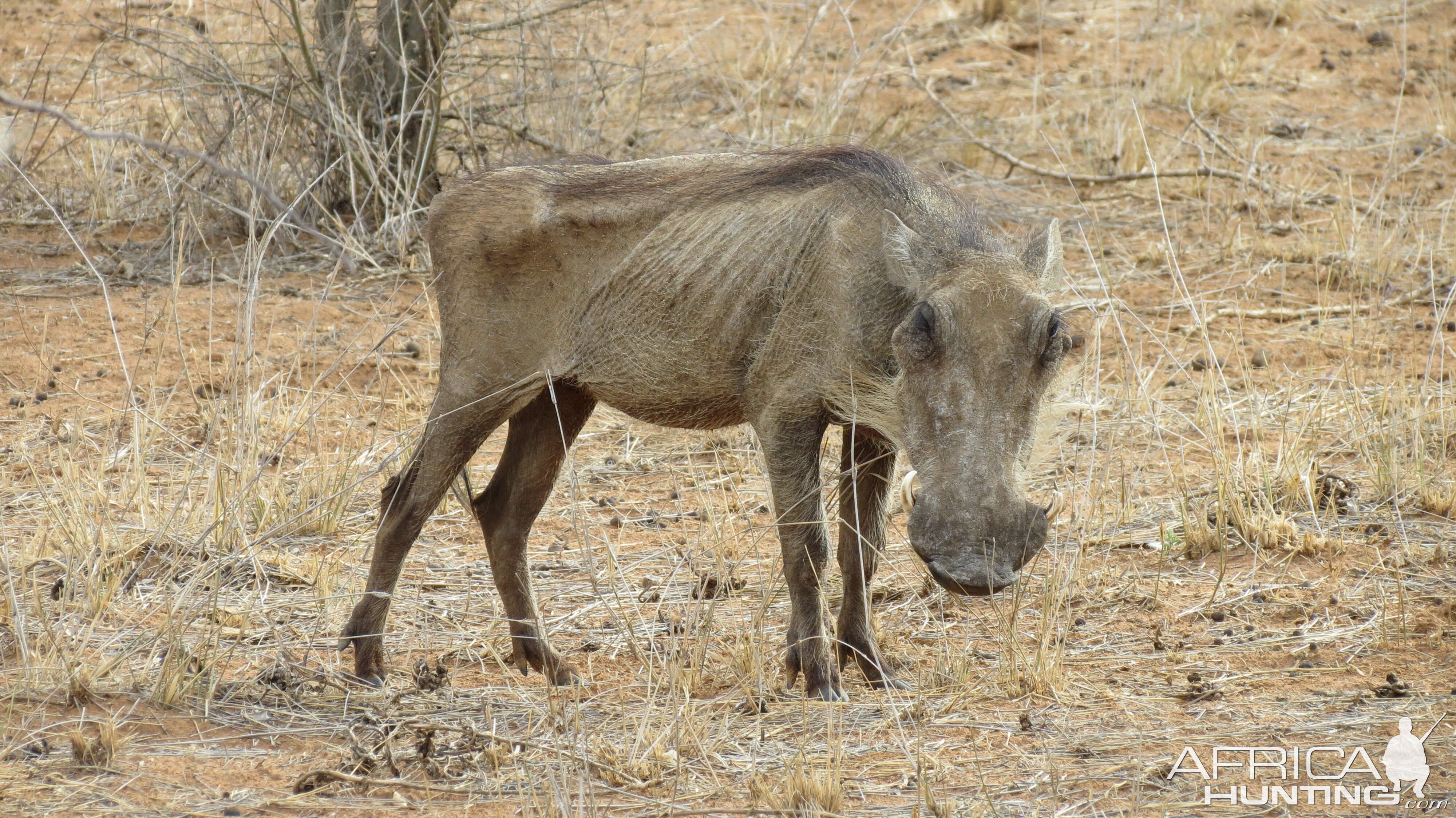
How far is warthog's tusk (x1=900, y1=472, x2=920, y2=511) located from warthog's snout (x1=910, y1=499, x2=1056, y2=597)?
0.59 feet

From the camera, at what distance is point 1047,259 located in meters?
3.80

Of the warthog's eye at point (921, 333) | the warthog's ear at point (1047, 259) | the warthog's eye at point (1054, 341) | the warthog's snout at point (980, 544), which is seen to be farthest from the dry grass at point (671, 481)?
the warthog's eye at point (921, 333)

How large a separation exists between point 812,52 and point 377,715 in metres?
8.41

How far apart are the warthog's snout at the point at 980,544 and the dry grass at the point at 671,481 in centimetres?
42

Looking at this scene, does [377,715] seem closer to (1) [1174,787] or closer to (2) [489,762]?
(2) [489,762]

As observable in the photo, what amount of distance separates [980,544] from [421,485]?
183 cm

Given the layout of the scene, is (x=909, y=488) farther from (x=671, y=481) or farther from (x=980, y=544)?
(x=671, y=481)

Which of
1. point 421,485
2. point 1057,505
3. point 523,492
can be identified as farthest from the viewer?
point 1057,505

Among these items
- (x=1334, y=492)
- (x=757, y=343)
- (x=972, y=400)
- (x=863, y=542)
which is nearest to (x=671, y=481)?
(x=863, y=542)

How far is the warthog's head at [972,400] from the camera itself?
10.8 feet

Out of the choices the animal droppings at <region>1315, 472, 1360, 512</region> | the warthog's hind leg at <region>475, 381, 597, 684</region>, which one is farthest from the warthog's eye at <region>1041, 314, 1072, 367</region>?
the animal droppings at <region>1315, 472, 1360, 512</region>

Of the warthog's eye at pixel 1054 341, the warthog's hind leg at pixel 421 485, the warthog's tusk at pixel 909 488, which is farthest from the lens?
the warthog's hind leg at pixel 421 485

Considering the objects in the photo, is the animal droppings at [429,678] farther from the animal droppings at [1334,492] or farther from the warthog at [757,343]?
the animal droppings at [1334,492]

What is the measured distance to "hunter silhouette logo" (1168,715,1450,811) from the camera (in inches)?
129
